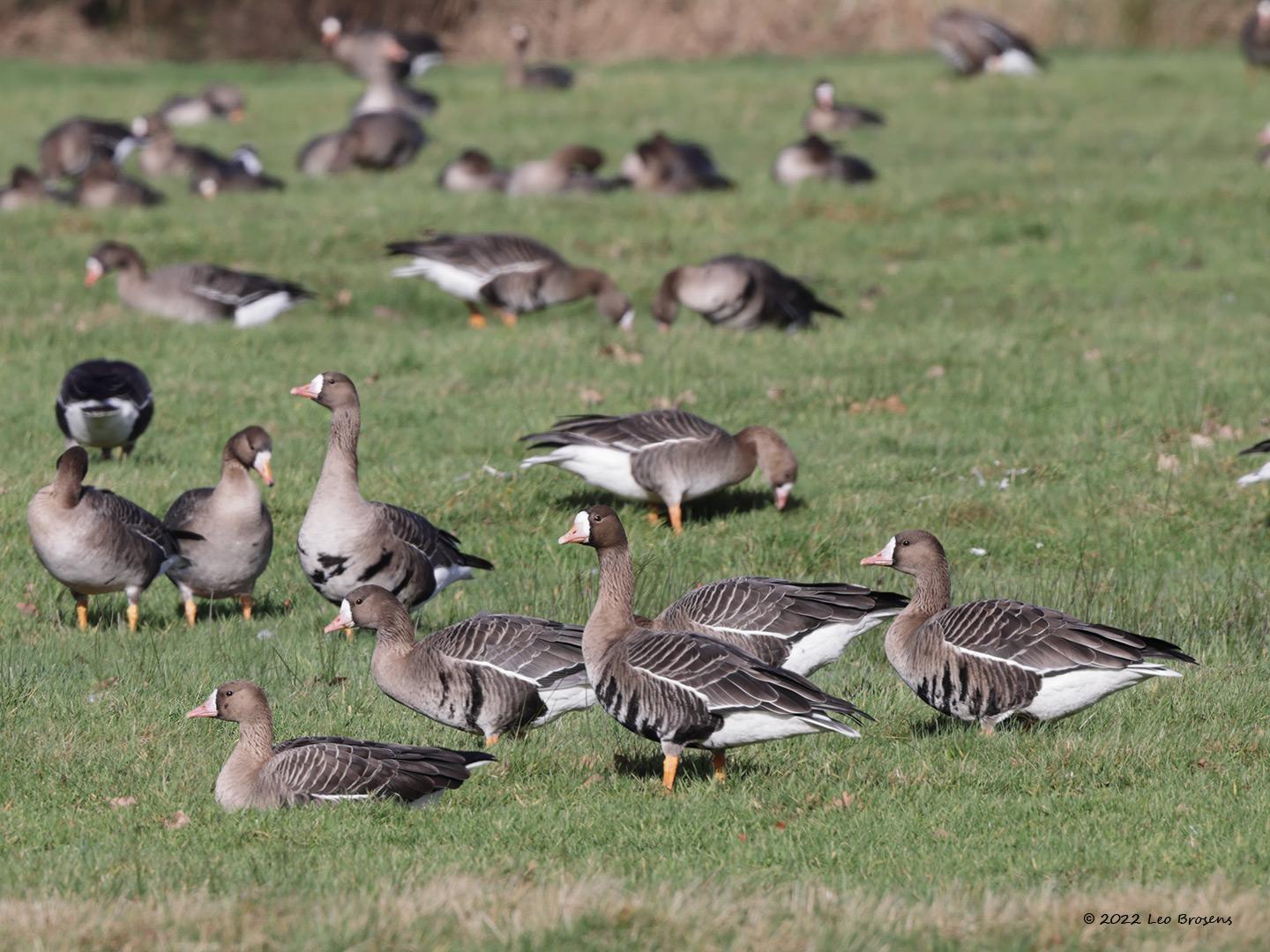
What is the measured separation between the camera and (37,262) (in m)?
21.7

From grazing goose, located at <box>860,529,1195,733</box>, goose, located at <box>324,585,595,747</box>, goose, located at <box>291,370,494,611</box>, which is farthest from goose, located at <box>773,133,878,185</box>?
goose, located at <box>324,585,595,747</box>

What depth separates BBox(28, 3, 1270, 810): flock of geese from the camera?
832cm

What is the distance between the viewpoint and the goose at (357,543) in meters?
11.3

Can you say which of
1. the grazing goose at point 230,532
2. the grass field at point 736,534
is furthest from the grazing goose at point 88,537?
the grass field at point 736,534

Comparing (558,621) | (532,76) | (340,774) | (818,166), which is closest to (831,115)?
(818,166)

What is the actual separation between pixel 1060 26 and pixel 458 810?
1602 inches

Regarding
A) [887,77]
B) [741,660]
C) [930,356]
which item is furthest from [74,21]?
[741,660]

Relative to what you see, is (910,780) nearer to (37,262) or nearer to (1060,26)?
(37,262)

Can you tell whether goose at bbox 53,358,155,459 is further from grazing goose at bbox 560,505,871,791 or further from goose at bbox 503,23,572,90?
goose at bbox 503,23,572,90

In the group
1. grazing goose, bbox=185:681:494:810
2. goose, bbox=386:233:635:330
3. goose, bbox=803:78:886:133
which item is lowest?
grazing goose, bbox=185:681:494:810

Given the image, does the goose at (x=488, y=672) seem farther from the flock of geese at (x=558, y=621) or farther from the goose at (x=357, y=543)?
the goose at (x=357, y=543)

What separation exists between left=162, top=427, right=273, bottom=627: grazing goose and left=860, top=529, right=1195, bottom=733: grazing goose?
468 cm

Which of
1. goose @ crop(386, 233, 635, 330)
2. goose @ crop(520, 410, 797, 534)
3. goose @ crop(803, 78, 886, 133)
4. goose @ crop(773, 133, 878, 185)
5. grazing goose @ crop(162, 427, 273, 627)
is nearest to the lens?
grazing goose @ crop(162, 427, 273, 627)

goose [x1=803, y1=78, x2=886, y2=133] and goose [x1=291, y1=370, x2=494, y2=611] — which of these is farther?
goose [x1=803, y1=78, x2=886, y2=133]
